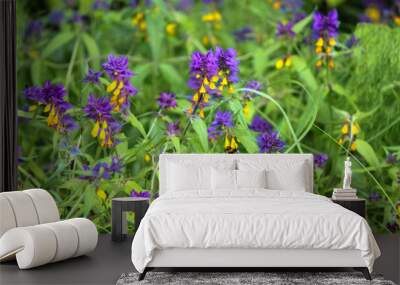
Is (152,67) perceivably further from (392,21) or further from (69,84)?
(392,21)

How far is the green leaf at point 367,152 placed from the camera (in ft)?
23.5

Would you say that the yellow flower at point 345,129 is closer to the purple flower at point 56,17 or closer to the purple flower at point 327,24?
the purple flower at point 327,24

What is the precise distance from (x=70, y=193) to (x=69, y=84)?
3.53 ft

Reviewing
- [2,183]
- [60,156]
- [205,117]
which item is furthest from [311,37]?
[2,183]

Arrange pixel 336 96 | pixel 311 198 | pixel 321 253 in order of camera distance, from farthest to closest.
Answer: pixel 336 96 < pixel 311 198 < pixel 321 253

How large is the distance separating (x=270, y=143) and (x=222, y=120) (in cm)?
52

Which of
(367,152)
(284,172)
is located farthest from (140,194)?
(367,152)

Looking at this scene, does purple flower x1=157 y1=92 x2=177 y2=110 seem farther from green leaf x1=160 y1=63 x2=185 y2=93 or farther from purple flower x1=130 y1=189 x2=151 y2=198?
purple flower x1=130 y1=189 x2=151 y2=198

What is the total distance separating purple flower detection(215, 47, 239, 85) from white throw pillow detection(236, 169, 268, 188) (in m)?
1.02

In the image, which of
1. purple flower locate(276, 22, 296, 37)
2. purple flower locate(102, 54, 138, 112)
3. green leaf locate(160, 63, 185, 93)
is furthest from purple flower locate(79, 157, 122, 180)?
purple flower locate(276, 22, 296, 37)

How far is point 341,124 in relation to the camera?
724 centimetres

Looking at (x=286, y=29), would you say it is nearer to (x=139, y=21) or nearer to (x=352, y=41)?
(x=352, y=41)

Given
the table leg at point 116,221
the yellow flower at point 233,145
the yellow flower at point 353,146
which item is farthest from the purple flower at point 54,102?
the yellow flower at point 353,146

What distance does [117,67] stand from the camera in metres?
7.11
